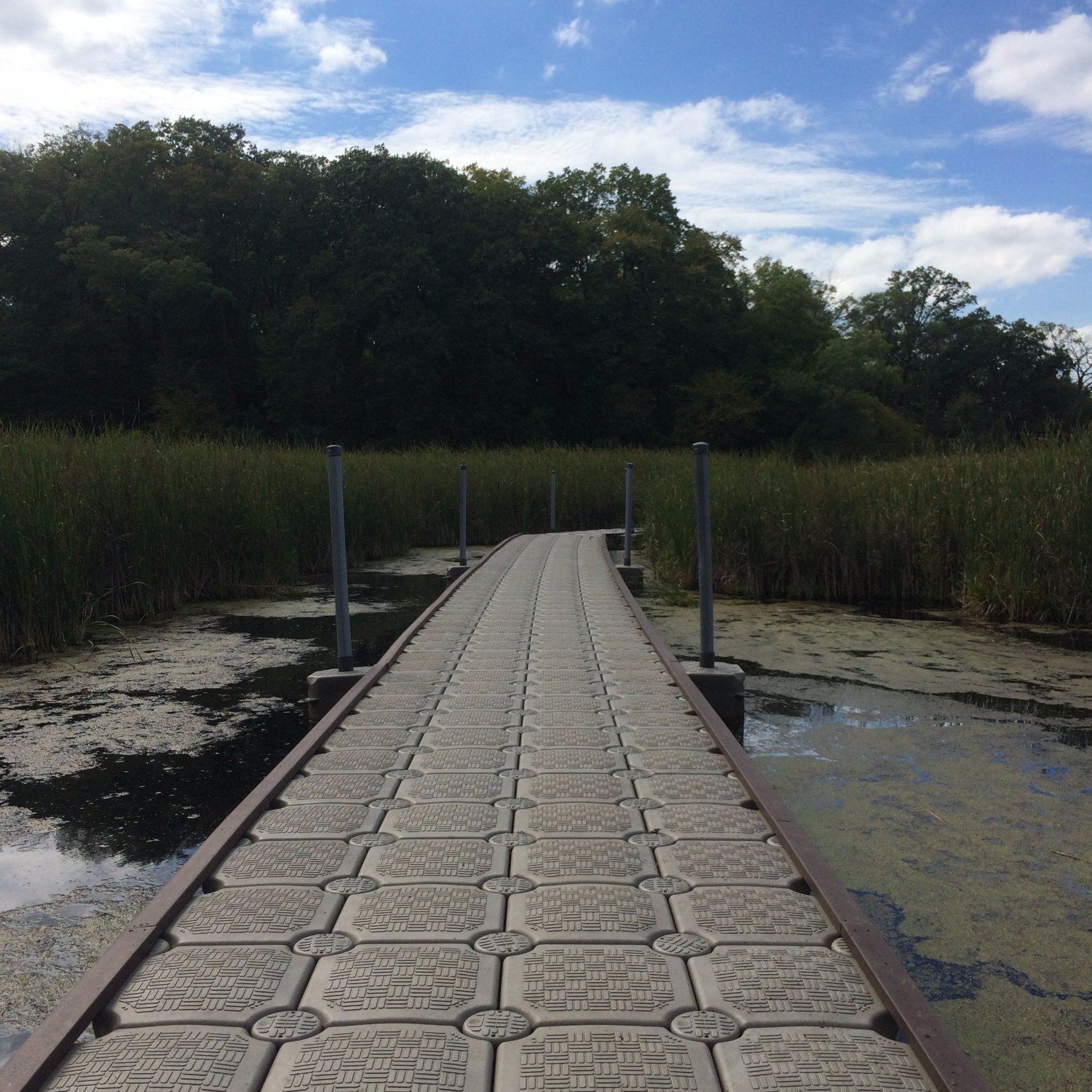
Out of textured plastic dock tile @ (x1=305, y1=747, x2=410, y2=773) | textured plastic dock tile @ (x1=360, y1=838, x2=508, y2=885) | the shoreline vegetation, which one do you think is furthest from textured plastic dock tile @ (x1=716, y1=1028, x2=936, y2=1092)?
the shoreline vegetation

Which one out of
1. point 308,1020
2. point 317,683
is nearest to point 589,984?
point 308,1020

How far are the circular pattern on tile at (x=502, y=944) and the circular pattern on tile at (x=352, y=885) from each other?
1.06 feet

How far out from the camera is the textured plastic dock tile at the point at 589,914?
188cm

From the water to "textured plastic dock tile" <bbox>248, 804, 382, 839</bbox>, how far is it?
1.44ft

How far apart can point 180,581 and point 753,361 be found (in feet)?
98.7

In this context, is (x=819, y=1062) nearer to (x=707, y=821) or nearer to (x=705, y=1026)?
(x=705, y=1026)

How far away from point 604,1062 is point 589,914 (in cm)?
49

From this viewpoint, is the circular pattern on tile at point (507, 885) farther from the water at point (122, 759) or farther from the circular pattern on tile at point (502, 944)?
the water at point (122, 759)

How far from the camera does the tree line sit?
3022cm

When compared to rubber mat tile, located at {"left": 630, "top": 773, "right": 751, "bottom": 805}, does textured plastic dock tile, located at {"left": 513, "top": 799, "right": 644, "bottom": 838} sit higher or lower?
lower

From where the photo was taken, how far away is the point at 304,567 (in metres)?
10.0

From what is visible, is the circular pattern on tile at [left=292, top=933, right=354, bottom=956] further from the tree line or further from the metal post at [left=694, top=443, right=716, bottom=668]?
the tree line

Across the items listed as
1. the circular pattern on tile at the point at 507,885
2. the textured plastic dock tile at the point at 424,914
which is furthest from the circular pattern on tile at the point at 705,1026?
the circular pattern on tile at the point at 507,885

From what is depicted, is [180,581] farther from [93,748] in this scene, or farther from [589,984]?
[589,984]
